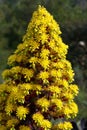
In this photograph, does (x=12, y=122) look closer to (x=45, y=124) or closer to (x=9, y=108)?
(x=9, y=108)

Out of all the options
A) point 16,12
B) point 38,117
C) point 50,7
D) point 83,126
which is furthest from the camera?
point 16,12

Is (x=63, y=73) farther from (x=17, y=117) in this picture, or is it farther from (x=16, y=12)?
(x=16, y=12)

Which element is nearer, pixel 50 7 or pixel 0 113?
pixel 0 113

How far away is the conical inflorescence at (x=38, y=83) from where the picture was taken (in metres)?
6.53

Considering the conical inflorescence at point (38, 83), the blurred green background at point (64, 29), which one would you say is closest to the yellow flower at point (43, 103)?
the conical inflorescence at point (38, 83)

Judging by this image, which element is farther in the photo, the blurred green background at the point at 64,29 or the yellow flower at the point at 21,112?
the blurred green background at the point at 64,29

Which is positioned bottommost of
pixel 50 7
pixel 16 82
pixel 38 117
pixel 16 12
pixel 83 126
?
pixel 38 117

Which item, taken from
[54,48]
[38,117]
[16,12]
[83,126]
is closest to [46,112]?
[38,117]

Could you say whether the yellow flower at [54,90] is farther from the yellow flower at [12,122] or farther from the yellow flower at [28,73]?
the yellow flower at [12,122]

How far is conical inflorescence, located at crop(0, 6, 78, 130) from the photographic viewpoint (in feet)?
21.4

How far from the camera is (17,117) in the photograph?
667 cm

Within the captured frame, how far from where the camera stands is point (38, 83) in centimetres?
661

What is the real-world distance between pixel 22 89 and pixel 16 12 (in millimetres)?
37512

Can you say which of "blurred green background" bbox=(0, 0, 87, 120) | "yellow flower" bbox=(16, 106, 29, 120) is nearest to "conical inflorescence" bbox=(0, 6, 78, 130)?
"yellow flower" bbox=(16, 106, 29, 120)
